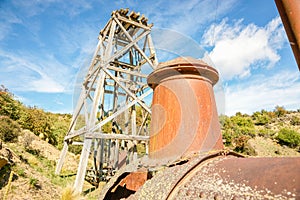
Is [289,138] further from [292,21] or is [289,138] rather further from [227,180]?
[292,21]

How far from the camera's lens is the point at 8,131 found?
9320 mm

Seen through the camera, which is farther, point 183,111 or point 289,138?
point 289,138

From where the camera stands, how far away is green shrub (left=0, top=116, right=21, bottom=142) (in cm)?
899

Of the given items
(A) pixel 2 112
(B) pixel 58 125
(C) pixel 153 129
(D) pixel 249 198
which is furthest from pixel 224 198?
(B) pixel 58 125

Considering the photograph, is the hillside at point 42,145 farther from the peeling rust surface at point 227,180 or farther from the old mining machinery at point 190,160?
the peeling rust surface at point 227,180

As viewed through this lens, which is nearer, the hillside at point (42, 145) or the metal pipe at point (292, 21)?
the metal pipe at point (292, 21)

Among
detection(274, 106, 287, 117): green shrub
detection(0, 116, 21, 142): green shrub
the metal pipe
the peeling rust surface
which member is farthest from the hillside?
the metal pipe

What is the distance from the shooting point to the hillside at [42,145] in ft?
17.9

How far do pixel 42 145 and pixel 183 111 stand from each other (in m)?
11.6

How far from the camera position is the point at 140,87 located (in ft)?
26.2

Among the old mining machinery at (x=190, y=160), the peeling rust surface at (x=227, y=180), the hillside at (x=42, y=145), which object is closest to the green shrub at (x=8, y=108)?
the hillside at (x=42, y=145)

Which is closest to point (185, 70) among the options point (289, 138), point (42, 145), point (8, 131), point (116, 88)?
point (116, 88)

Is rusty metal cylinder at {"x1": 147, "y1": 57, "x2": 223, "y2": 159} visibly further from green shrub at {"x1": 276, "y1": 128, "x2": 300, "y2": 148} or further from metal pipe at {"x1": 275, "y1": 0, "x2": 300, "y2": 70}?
green shrub at {"x1": 276, "y1": 128, "x2": 300, "y2": 148}

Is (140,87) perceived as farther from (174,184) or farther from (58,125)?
(58,125)
